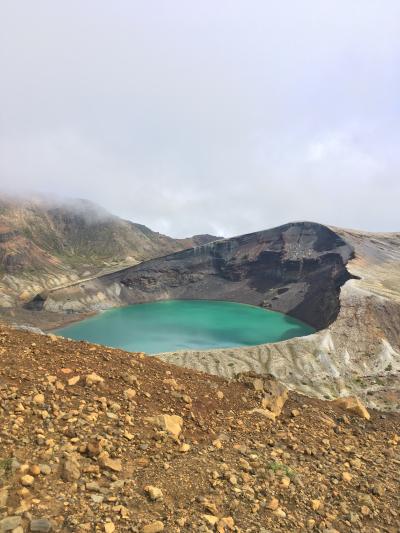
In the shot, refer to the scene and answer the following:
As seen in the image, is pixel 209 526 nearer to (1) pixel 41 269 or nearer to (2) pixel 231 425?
(2) pixel 231 425

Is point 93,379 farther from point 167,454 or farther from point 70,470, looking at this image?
point 70,470

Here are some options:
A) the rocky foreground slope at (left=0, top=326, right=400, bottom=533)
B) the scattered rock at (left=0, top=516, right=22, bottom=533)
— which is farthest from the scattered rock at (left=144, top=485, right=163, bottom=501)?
the scattered rock at (left=0, top=516, right=22, bottom=533)

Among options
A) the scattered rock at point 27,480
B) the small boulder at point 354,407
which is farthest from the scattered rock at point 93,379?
the small boulder at point 354,407

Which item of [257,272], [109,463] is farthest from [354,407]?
[257,272]

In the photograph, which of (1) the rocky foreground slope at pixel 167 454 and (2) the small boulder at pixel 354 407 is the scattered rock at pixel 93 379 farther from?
(2) the small boulder at pixel 354 407

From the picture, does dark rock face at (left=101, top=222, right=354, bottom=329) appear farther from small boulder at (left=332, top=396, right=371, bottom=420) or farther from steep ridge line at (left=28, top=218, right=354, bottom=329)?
small boulder at (left=332, top=396, right=371, bottom=420)

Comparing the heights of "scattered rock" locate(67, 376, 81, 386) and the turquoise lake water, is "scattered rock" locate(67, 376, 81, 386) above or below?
above
